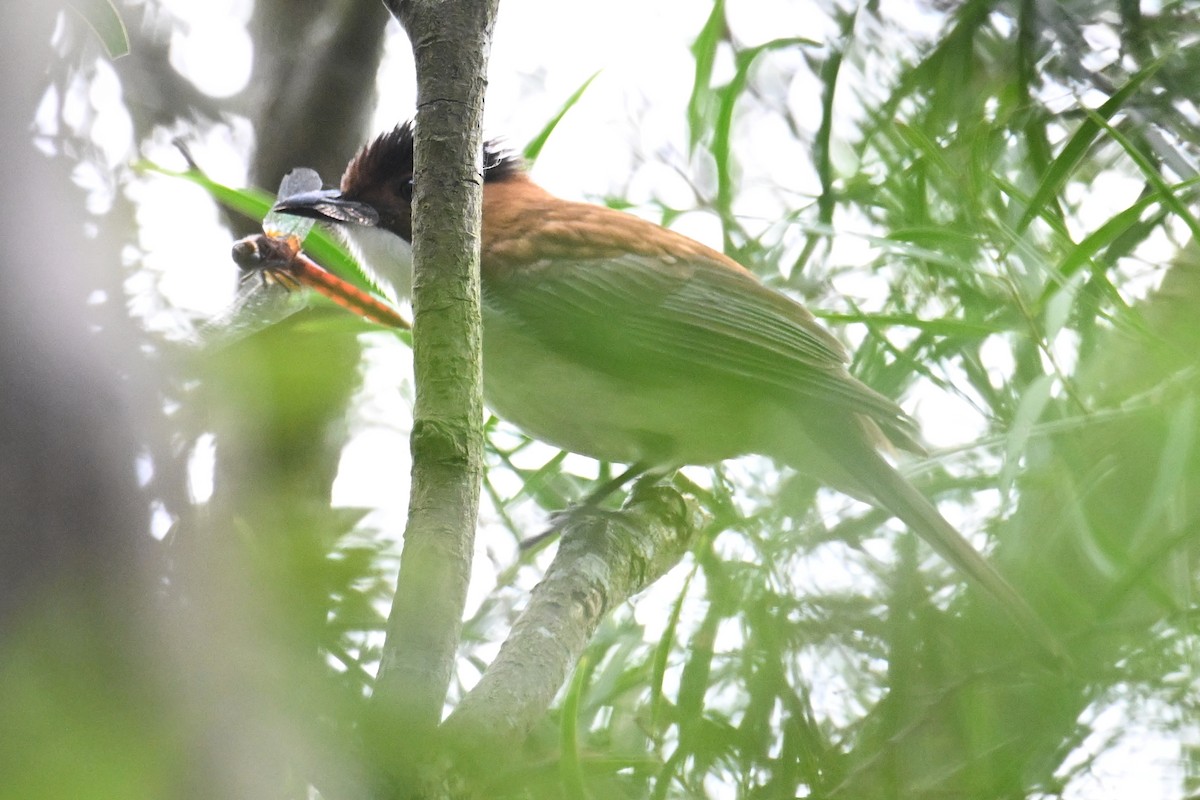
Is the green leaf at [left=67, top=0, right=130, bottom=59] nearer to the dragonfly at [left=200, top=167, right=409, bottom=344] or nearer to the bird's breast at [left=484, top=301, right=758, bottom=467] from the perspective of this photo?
the dragonfly at [left=200, top=167, right=409, bottom=344]

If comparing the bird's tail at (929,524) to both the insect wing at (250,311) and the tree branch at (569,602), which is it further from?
the insect wing at (250,311)

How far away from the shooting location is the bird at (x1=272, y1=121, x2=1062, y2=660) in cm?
272

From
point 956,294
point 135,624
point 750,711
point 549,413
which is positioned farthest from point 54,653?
point 956,294

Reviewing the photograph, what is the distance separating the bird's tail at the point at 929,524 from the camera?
162 cm

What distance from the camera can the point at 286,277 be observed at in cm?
258

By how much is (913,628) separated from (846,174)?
158 centimetres

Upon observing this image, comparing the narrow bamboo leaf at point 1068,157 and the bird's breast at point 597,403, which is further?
the bird's breast at point 597,403

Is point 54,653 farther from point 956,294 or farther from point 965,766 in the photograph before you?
point 956,294

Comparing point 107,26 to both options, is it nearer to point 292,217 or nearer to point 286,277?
point 286,277

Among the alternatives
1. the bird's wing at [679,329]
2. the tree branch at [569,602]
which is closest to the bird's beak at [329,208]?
the bird's wing at [679,329]

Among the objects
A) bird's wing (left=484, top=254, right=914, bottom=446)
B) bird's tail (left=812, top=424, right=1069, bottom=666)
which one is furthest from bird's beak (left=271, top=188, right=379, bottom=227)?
bird's tail (left=812, top=424, right=1069, bottom=666)

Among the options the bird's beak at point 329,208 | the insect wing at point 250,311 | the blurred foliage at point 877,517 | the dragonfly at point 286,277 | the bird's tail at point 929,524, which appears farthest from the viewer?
the bird's beak at point 329,208

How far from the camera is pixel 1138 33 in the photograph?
2.62 m

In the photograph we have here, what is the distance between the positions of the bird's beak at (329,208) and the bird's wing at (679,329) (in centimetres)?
50
